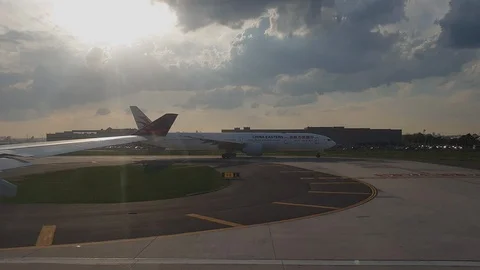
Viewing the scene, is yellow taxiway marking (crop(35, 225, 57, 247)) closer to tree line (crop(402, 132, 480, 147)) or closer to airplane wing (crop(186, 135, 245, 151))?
airplane wing (crop(186, 135, 245, 151))

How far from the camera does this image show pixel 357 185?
79.8 ft

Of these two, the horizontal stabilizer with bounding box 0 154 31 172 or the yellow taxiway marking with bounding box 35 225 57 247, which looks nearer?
the horizontal stabilizer with bounding box 0 154 31 172

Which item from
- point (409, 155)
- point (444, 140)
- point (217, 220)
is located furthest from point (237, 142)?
point (444, 140)

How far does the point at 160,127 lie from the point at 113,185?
58.0 ft

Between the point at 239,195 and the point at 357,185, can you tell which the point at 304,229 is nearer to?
the point at 239,195

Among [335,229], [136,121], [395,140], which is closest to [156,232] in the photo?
[335,229]

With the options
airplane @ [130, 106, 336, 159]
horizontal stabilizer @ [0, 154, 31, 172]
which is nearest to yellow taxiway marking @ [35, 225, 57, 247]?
horizontal stabilizer @ [0, 154, 31, 172]

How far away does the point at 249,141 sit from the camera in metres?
58.4

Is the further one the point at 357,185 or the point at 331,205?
the point at 357,185

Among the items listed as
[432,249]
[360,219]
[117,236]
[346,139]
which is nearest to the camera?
[432,249]

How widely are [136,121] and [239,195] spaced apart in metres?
43.0

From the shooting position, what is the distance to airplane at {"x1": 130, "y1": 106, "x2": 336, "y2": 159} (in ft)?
188

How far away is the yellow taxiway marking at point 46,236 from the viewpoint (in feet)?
34.4

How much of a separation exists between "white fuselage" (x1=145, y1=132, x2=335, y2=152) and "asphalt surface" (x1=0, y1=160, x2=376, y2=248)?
3637cm
